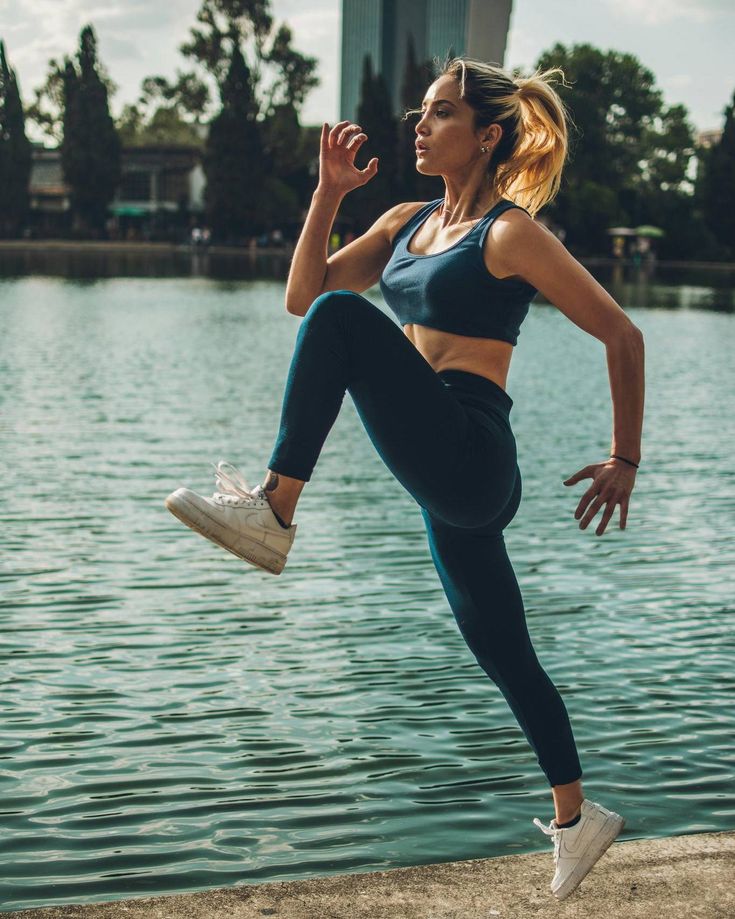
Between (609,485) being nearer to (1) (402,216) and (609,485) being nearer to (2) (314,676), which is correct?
(1) (402,216)

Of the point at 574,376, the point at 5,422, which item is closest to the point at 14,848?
the point at 5,422

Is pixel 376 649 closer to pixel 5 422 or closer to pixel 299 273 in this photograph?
pixel 299 273

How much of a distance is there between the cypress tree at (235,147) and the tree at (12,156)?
1331cm

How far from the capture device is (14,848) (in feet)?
13.4

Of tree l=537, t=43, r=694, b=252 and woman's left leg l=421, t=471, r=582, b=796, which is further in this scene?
tree l=537, t=43, r=694, b=252

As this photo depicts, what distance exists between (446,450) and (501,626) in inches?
18.1

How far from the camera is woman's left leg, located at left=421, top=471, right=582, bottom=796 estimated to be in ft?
10.7

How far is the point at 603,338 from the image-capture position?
3061 millimetres

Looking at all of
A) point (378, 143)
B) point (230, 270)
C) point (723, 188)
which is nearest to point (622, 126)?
point (723, 188)

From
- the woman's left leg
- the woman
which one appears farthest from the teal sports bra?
the woman's left leg

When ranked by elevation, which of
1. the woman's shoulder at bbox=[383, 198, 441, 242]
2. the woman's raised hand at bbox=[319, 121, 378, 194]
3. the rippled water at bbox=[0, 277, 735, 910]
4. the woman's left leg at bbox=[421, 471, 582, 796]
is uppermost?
the woman's raised hand at bbox=[319, 121, 378, 194]

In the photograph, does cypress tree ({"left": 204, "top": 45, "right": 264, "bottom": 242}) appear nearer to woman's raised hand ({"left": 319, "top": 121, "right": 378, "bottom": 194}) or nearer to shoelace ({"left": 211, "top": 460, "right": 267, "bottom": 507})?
woman's raised hand ({"left": 319, "top": 121, "right": 378, "bottom": 194})

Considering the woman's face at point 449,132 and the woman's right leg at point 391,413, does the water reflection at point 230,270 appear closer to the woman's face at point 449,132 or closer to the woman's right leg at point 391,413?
the woman's face at point 449,132

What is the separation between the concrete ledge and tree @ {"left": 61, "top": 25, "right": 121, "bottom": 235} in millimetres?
88459
